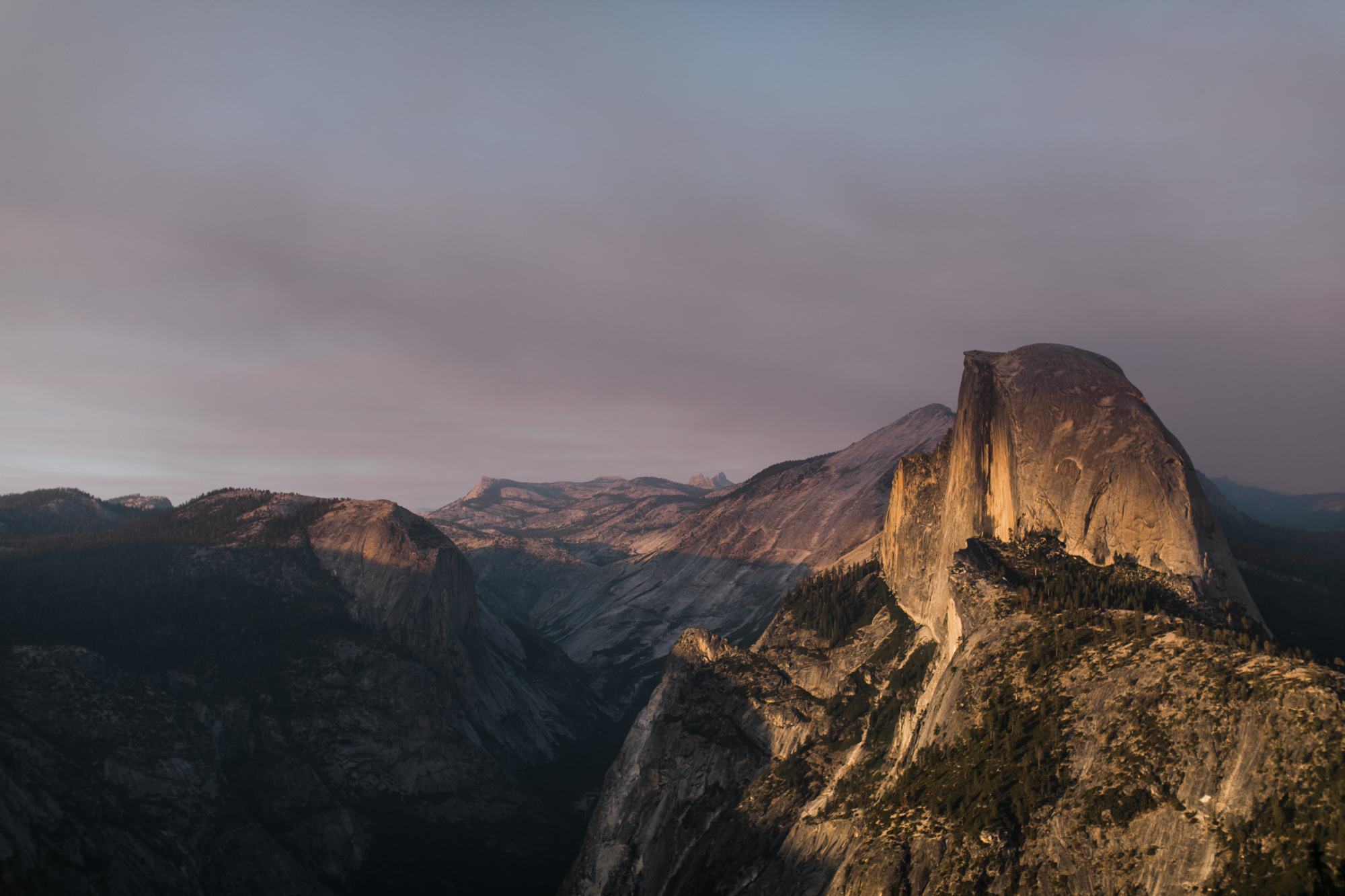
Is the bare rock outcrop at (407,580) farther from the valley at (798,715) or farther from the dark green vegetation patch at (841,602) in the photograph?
the dark green vegetation patch at (841,602)

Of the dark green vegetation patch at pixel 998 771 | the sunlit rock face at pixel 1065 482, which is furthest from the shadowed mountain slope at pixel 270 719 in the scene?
the sunlit rock face at pixel 1065 482

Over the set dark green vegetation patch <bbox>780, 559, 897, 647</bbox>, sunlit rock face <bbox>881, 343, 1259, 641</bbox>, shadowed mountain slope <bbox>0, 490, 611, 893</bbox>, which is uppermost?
sunlit rock face <bbox>881, 343, 1259, 641</bbox>

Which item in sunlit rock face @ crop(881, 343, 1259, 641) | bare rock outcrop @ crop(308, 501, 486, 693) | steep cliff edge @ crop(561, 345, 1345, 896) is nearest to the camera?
steep cliff edge @ crop(561, 345, 1345, 896)

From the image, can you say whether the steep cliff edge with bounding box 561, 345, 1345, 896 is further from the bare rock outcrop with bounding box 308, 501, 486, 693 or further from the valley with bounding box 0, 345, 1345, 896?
the bare rock outcrop with bounding box 308, 501, 486, 693

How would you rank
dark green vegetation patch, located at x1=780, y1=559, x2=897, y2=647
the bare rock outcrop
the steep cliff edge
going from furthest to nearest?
the bare rock outcrop
dark green vegetation patch, located at x1=780, y1=559, x2=897, y2=647
the steep cliff edge

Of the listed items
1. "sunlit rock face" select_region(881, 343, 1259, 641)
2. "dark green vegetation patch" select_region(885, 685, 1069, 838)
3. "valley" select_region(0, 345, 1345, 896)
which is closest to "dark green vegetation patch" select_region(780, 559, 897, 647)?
"valley" select_region(0, 345, 1345, 896)

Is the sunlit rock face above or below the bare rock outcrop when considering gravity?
above
